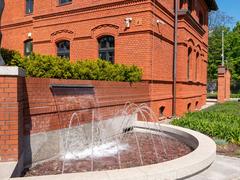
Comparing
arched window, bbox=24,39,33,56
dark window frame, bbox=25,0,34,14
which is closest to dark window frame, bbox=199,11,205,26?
dark window frame, bbox=25,0,34,14

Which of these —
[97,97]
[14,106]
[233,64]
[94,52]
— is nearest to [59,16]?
[94,52]

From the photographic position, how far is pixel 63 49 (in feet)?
58.0

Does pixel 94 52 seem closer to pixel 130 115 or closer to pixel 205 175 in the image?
pixel 130 115

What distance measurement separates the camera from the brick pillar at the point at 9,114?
216 inches

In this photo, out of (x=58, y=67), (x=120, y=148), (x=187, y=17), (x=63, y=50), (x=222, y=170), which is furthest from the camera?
(x=187, y=17)

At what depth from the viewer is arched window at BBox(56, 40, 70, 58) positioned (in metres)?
17.5

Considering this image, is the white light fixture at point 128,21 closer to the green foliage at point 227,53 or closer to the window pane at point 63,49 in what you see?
the window pane at point 63,49

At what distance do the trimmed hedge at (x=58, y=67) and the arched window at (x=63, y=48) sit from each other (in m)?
6.45

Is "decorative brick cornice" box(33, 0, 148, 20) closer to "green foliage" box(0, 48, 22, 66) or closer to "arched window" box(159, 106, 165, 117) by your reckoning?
"arched window" box(159, 106, 165, 117)

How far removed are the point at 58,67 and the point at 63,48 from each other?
935 centimetres

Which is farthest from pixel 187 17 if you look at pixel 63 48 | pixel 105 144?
pixel 105 144

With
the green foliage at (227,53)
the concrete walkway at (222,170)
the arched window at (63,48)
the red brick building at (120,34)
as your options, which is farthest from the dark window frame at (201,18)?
the green foliage at (227,53)

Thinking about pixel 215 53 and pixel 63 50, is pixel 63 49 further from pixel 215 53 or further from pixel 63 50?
pixel 215 53

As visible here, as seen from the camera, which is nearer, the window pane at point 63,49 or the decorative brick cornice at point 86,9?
the decorative brick cornice at point 86,9
